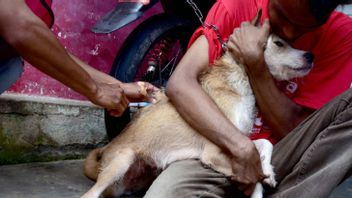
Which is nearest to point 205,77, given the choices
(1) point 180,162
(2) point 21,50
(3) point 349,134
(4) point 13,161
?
(1) point 180,162

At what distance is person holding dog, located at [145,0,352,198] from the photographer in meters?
2.62

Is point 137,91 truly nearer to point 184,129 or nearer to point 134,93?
point 134,93

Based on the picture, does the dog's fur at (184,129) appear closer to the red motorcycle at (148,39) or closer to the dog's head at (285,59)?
the dog's head at (285,59)

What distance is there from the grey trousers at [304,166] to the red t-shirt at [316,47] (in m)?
0.24

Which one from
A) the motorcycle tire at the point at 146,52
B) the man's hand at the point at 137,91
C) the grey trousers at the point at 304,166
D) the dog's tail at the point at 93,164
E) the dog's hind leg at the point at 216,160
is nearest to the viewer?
the grey trousers at the point at 304,166

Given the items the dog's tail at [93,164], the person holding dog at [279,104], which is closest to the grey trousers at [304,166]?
the person holding dog at [279,104]

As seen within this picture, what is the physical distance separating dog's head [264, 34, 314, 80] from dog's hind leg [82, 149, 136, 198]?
3.21 feet

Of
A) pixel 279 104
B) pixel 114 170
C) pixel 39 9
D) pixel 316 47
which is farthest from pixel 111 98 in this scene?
pixel 316 47

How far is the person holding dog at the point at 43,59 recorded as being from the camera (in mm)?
→ 2361

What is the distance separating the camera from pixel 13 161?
3650mm

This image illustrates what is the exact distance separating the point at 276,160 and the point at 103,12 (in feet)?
7.09

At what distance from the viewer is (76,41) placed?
4.23 m

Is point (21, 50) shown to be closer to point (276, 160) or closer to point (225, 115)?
point (225, 115)

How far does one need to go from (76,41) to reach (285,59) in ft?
6.34
